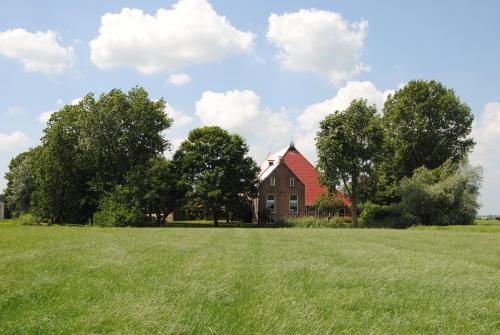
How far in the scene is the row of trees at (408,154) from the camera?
53.3 m

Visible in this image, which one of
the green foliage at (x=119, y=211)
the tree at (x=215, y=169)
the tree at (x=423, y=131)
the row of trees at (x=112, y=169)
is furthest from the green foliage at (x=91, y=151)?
the tree at (x=423, y=131)

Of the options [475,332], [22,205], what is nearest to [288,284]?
[475,332]

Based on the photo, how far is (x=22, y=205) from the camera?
229 feet

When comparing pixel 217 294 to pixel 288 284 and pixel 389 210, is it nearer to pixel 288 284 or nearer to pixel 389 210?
pixel 288 284

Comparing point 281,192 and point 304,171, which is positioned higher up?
point 304,171

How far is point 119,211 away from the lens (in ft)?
159

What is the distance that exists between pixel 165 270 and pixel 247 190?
1960 inches

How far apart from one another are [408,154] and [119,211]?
137 feet

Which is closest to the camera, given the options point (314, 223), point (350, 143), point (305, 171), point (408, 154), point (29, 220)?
point (29, 220)

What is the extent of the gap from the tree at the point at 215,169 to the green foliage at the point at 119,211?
30.1 feet

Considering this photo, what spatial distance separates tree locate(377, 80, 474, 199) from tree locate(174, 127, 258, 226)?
781 inches

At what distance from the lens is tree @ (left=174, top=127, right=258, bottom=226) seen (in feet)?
190

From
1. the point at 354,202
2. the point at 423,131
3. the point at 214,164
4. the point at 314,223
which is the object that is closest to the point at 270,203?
the point at 214,164

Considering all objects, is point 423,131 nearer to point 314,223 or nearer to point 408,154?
point 408,154
